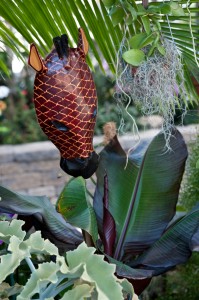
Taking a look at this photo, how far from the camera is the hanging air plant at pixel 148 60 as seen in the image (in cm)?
131

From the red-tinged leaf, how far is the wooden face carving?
33 cm

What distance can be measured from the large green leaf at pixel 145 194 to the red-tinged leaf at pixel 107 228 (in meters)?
0.05

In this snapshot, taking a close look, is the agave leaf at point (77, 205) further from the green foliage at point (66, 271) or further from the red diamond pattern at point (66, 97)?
the green foliage at point (66, 271)

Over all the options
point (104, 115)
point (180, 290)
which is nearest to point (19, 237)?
point (180, 290)

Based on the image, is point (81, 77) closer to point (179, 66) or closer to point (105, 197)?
point (179, 66)

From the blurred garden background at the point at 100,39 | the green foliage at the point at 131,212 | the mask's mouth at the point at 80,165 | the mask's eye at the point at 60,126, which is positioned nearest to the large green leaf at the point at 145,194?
the green foliage at the point at 131,212

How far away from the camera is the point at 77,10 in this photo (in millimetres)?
1581

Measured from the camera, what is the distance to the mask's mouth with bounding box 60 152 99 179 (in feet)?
4.47

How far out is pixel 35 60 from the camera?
1.24 m

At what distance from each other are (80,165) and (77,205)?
22 centimetres

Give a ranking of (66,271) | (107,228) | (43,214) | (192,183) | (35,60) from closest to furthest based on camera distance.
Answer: (66,271) < (35,60) < (43,214) < (107,228) < (192,183)

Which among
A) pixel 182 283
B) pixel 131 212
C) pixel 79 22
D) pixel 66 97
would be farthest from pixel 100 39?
pixel 182 283

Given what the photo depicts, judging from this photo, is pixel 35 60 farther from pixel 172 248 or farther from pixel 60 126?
pixel 172 248

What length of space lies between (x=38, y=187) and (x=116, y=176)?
11.1ft
